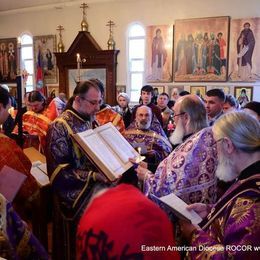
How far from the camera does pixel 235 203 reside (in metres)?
1.30

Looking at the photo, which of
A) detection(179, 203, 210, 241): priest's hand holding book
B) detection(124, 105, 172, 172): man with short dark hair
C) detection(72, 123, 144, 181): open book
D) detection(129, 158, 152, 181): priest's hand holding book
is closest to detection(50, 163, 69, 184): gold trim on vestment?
detection(72, 123, 144, 181): open book

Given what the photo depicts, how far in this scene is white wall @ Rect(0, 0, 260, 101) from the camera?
973cm

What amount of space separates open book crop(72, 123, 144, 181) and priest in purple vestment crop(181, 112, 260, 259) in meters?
0.80

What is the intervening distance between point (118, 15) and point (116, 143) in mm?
9639

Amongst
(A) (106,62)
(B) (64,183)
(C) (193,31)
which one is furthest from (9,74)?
(B) (64,183)

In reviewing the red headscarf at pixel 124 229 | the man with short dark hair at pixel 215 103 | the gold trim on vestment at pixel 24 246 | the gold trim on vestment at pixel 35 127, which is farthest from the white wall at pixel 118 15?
the red headscarf at pixel 124 229

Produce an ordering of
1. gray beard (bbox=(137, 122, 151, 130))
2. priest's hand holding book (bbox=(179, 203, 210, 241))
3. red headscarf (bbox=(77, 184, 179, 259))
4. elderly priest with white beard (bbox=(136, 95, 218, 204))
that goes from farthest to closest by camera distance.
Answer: gray beard (bbox=(137, 122, 151, 130))
elderly priest with white beard (bbox=(136, 95, 218, 204))
priest's hand holding book (bbox=(179, 203, 210, 241))
red headscarf (bbox=(77, 184, 179, 259))

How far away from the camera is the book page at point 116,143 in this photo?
2543mm

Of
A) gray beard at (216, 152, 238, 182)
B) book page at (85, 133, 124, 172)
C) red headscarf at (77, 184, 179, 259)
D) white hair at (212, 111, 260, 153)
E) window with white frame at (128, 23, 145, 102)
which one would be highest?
window with white frame at (128, 23, 145, 102)

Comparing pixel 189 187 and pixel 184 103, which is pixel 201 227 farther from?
pixel 184 103

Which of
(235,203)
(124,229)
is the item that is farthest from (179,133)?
(124,229)

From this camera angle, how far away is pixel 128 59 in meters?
11.3

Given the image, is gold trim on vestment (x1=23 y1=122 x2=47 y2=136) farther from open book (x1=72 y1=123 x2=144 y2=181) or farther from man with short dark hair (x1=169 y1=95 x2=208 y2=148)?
man with short dark hair (x1=169 y1=95 x2=208 y2=148)

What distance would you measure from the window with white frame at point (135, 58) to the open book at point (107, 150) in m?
8.84
